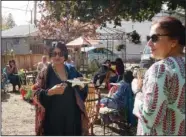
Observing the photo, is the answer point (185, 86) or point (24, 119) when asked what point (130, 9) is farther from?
point (185, 86)

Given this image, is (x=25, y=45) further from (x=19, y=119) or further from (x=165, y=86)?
(x=165, y=86)

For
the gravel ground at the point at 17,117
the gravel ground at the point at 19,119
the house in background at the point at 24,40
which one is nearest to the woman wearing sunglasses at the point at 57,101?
the gravel ground at the point at 19,119

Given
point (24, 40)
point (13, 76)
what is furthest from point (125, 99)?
point (24, 40)

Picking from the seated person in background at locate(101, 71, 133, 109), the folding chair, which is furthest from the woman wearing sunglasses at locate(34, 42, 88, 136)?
the seated person in background at locate(101, 71, 133, 109)

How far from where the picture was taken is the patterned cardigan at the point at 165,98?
1622 millimetres

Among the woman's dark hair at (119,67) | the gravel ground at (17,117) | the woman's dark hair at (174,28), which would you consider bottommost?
the gravel ground at (17,117)

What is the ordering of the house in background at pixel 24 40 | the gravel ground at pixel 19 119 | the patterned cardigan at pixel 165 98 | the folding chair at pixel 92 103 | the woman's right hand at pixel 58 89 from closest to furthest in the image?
the patterned cardigan at pixel 165 98, the woman's right hand at pixel 58 89, the folding chair at pixel 92 103, the gravel ground at pixel 19 119, the house in background at pixel 24 40

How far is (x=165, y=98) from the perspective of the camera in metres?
1.62

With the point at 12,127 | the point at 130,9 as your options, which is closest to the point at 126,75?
the point at 130,9

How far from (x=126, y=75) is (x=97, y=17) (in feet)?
6.12

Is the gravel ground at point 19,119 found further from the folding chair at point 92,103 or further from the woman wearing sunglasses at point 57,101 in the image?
the woman wearing sunglasses at point 57,101

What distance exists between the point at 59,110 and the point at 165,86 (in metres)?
1.37

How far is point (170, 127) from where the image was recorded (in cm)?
169

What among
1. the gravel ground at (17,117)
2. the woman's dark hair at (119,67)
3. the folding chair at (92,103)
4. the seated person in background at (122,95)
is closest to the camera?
the folding chair at (92,103)
